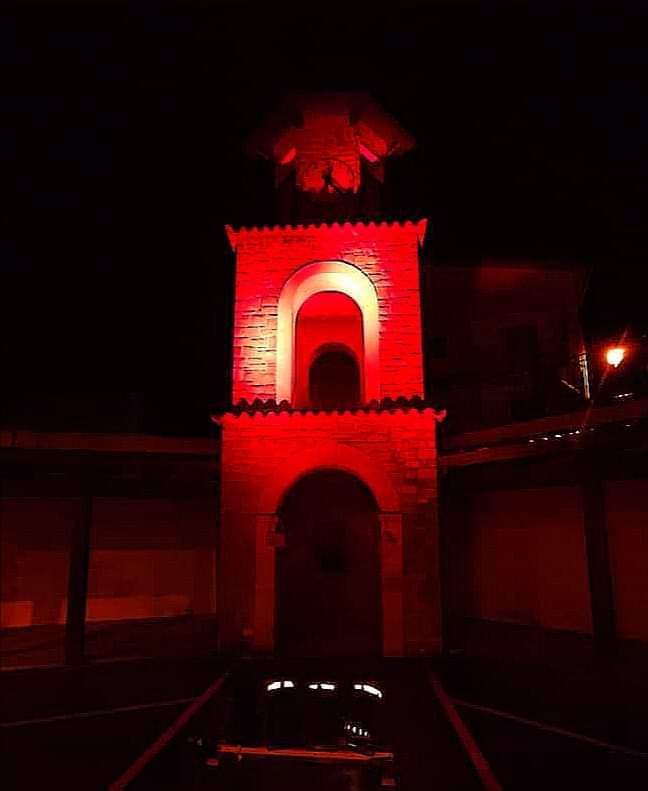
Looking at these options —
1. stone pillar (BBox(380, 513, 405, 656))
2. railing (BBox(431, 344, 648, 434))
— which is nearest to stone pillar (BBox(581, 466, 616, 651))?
railing (BBox(431, 344, 648, 434))

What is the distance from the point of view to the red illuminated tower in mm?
8469

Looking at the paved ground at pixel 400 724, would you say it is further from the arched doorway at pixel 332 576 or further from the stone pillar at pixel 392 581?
the arched doorway at pixel 332 576

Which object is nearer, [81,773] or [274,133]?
[81,773]

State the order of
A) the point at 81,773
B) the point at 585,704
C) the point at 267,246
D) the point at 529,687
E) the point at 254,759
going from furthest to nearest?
1. the point at 267,246
2. the point at 529,687
3. the point at 585,704
4. the point at 81,773
5. the point at 254,759

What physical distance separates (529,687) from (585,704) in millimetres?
858

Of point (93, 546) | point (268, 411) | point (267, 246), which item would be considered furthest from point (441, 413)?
point (93, 546)

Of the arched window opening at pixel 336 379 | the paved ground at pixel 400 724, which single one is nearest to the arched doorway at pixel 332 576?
the paved ground at pixel 400 724

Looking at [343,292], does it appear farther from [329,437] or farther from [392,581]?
[392,581]

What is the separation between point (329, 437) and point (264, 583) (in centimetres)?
234

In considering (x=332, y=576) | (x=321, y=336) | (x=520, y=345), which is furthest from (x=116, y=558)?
(x=520, y=345)

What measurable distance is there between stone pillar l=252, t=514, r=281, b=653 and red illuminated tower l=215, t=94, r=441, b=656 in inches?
0.6

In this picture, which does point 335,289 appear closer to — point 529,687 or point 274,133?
point 274,133

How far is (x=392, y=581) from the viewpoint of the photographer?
8375 millimetres

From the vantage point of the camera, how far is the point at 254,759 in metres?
4.45
